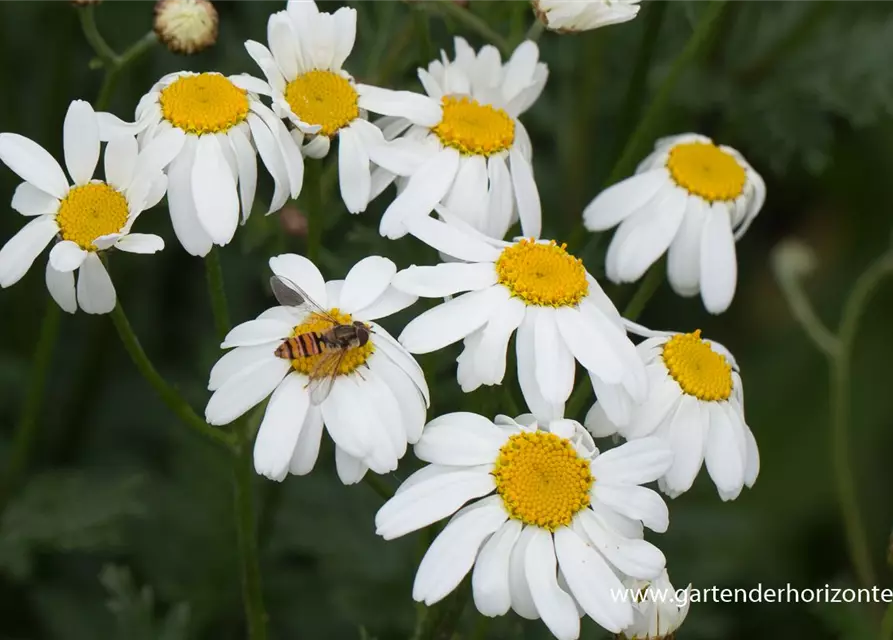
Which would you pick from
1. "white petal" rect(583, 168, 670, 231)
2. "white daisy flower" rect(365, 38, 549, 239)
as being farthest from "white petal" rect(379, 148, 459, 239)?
"white petal" rect(583, 168, 670, 231)

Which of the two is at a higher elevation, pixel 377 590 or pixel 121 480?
pixel 121 480

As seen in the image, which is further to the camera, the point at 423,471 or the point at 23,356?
the point at 23,356

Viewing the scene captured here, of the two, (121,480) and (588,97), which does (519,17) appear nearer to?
(588,97)

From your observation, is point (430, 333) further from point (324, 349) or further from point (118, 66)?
point (118, 66)

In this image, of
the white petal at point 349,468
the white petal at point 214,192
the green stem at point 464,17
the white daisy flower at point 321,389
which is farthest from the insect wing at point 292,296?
the green stem at point 464,17

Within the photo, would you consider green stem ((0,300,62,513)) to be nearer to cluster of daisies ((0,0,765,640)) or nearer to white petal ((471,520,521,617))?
cluster of daisies ((0,0,765,640))

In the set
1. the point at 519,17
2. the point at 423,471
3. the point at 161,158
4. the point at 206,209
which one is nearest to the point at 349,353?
the point at 423,471

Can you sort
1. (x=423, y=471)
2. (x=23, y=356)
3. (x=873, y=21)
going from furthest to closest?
(x=873, y=21) < (x=23, y=356) < (x=423, y=471)

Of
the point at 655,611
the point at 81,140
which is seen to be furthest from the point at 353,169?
the point at 655,611
